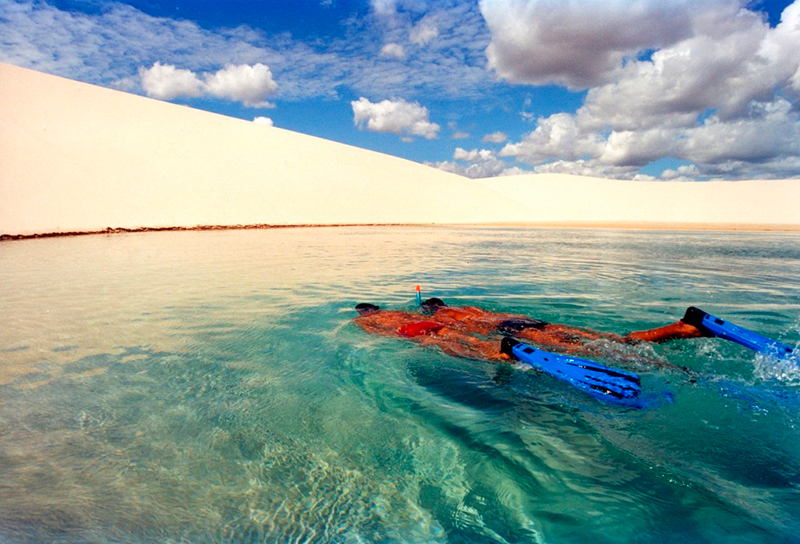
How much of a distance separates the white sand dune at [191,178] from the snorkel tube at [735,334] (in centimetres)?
3170

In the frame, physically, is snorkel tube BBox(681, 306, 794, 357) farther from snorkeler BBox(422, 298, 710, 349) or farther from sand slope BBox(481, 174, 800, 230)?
sand slope BBox(481, 174, 800, 230)

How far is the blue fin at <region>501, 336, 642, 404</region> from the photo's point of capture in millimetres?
3912

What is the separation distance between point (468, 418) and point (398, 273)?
8.67 m

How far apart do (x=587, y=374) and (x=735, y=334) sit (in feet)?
7.54

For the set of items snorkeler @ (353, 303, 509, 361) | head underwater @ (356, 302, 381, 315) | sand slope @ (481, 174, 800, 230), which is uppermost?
sand slope @ (481, 174, 800, 230)

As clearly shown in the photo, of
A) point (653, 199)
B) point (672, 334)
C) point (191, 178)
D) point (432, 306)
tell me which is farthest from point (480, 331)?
point (653, 199)

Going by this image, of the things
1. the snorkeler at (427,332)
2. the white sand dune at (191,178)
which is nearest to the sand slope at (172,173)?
the white sand dune at (191,178)

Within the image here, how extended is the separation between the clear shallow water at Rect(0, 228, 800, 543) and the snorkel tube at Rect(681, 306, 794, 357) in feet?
0.66

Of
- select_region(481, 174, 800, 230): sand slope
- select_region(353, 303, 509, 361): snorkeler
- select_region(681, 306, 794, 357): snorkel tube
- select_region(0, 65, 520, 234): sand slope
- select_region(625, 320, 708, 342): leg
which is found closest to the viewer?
select_region(681, 306, 794, 357): snorkel tube

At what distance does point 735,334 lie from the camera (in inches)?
197

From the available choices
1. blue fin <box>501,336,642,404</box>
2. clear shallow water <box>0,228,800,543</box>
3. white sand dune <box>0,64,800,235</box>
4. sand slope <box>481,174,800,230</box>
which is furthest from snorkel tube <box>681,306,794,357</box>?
sand slope <box>481,174,800,230</box>

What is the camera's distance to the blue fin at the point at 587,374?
3.91m

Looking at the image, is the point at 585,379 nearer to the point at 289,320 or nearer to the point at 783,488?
the point at 783,488

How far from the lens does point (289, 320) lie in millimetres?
7113
